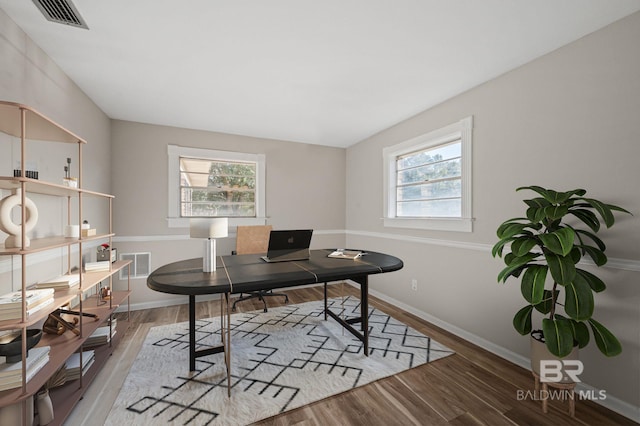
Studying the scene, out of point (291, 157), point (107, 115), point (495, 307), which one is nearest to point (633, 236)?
point (495, 307)

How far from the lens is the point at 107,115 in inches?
136

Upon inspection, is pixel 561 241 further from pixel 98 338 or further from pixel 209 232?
pixel 98 338

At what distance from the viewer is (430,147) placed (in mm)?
3387

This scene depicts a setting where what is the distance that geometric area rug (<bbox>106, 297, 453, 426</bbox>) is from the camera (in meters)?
1.76

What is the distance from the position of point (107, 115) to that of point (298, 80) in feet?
8.88

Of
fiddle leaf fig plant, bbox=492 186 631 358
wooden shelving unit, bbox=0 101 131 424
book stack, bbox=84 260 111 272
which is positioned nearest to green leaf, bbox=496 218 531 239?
fiddle leaf fig plant, bbox=492 186 631 358

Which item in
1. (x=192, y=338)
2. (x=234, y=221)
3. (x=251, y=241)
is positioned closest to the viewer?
(x=192, y=338)

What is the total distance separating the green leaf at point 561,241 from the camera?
5.02 ft

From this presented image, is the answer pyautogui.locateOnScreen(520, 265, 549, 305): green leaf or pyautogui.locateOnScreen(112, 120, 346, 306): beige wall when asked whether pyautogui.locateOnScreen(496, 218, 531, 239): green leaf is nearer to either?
pyautogui.locateOnScreen(520, 265, 549, 305): green leaf

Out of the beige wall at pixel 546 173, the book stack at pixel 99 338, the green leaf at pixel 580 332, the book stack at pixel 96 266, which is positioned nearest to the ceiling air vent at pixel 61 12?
the book stack at pixel 96 266

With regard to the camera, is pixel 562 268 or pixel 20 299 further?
pixel 562 268

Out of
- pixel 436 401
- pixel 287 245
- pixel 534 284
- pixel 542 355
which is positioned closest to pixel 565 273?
pixel 534 284

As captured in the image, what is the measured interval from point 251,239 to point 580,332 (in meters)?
3.41

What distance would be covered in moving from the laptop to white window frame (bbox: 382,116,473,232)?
1.62 metres
